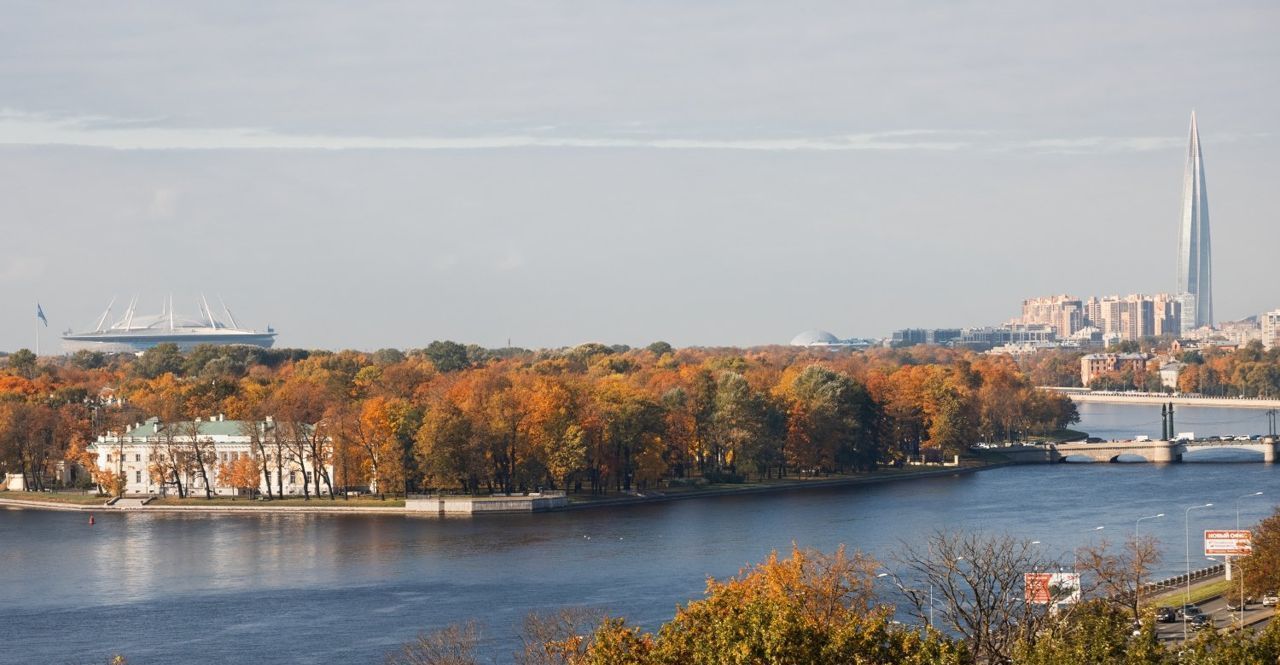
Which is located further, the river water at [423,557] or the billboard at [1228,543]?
the billboard at [1228,543]

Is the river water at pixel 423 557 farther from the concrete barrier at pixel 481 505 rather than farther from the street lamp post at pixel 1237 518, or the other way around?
the concrete barrier at pixel 481 505

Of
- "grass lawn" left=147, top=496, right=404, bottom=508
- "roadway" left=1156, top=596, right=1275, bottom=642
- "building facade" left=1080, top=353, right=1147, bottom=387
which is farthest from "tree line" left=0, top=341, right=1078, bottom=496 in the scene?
"building facade" left=1080, top=353, right=1147, bottom=387

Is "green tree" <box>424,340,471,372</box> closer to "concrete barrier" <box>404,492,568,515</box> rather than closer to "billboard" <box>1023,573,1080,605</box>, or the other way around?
"concrete barrier" <box>404,492,568,515</box>

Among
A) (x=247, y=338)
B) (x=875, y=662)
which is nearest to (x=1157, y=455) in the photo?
(x=875, y=662)

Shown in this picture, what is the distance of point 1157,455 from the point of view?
75125mm

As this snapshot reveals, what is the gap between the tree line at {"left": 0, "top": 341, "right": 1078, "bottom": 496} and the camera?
58781mm

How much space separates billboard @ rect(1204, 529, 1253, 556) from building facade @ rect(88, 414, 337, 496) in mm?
31927

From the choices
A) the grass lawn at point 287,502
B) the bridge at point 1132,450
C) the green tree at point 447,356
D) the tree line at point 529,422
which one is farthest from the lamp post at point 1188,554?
the green tree at point 447,356

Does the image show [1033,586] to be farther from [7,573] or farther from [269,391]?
[269,391]

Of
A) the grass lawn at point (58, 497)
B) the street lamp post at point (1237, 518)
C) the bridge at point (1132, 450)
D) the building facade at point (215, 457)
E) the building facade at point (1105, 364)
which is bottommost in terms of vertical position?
the street lamp post at point (1237, 518)

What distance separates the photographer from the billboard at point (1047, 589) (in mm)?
26516

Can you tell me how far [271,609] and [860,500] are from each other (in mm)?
24982

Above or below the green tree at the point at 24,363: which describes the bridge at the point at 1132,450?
below

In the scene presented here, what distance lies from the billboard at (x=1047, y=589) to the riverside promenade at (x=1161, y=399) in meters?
80.0
